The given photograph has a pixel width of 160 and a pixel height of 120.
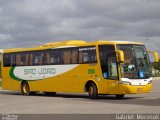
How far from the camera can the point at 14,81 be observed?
29656 millimetres

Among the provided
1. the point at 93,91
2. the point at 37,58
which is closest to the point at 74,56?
the point at 93,91

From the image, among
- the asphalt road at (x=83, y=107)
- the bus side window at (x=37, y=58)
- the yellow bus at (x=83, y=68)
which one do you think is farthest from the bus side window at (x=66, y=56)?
the asphalt road at (x=83, y=107)

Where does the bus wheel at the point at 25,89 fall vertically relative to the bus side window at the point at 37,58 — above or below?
below

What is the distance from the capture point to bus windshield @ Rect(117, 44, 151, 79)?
71.9 ft

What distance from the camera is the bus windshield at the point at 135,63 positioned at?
21906 mm

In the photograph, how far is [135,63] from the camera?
22.1m

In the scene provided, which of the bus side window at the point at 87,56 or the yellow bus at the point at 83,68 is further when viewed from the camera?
the bus side window at the point at 87,56

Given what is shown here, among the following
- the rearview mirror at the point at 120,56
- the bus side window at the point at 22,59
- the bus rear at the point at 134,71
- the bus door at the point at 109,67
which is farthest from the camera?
the bus side window at the point at 22,59

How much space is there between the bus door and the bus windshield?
43cm

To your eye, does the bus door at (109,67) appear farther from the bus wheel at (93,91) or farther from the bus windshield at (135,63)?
the bus wheel at (93,91)

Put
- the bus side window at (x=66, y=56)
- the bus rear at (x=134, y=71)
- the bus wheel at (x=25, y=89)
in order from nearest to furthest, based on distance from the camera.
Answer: the bus rear at (x=134, y=71), the bus side window at (x=66, y=56), the bus wheel at (x=25, y=89)

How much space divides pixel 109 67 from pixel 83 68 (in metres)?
2.02

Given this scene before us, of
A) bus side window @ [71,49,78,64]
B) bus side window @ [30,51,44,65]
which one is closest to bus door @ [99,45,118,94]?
bus side window @ [71,49,78,64]

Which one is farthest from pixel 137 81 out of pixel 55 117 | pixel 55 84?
pixel 55 117
